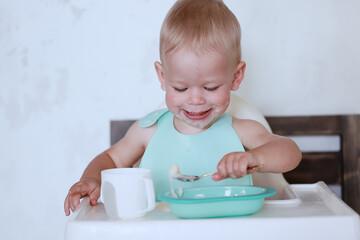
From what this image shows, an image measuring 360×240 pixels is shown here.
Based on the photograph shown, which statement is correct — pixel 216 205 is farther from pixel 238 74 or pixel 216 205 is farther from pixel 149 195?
pixel 238 74

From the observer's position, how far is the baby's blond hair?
100 cm

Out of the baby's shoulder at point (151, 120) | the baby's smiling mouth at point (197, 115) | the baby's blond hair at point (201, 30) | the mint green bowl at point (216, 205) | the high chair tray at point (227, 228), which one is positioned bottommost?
the high chair tray at point (227, 228)

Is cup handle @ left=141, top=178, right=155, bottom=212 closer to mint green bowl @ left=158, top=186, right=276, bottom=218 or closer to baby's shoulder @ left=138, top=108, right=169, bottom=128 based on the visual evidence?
mint green bowl @ left=158, top=186, right=276, bottom=218

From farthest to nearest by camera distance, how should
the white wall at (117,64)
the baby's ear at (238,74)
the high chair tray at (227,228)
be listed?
1. the white wall at (117,64)
2. the baby's ear at (238,74)
3. the high chair tray at (227,228)

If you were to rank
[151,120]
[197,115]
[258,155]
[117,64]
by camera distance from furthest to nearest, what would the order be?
[117,64], [151,120], [197,115], [258,155]

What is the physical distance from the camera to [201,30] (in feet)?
3.32

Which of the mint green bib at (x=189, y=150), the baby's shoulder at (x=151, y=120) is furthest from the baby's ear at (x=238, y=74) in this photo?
the baby's shoulder at (x=151, y=120)

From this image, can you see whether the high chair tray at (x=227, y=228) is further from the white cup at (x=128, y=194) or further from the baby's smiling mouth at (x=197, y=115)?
the baby's smiling mouth at (x=197, y=115)

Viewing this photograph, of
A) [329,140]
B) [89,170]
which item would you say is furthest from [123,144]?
[329,140]

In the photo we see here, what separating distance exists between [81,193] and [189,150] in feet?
0.97

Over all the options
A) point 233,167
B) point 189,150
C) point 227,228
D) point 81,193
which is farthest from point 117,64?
point 227,228

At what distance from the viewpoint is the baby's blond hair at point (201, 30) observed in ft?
3.29

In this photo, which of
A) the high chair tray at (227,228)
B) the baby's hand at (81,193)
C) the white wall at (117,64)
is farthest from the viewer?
the white wall at (117,64)

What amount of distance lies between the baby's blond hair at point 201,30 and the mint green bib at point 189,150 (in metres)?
0.20
